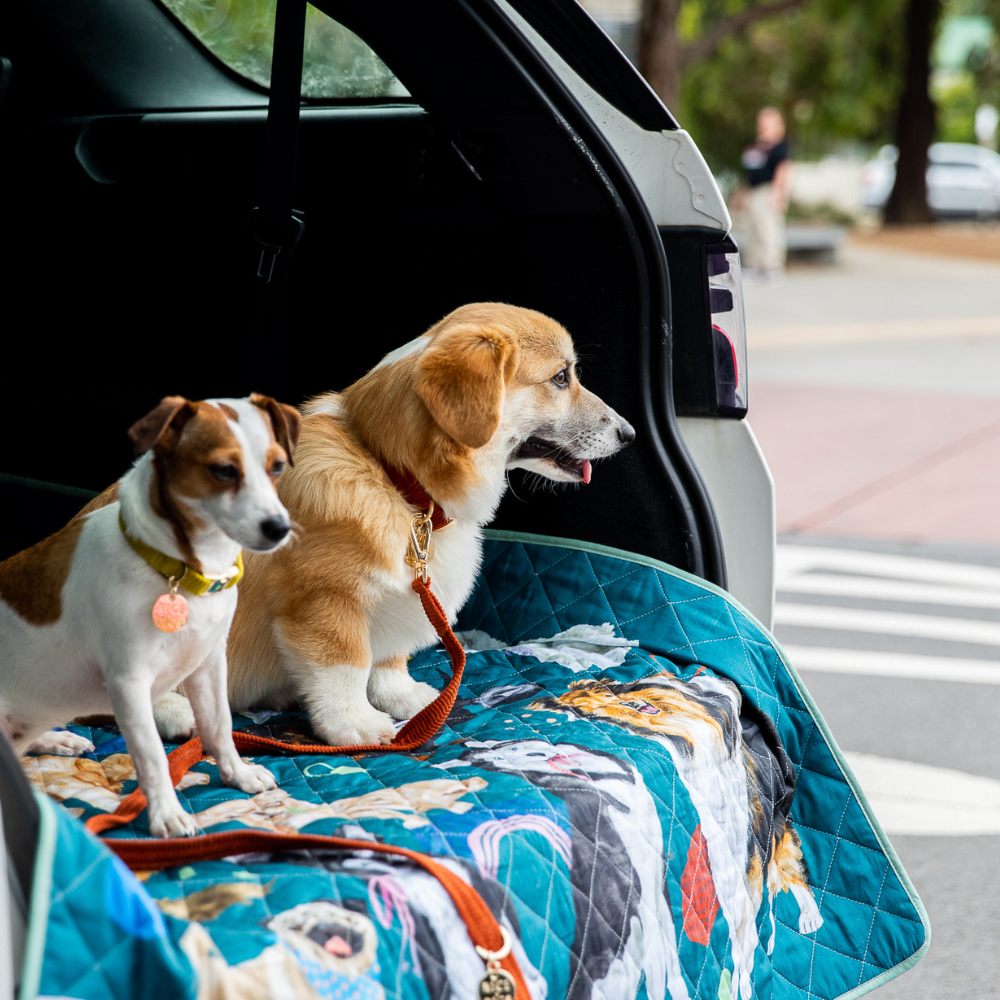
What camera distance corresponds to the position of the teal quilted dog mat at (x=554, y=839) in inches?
48.1

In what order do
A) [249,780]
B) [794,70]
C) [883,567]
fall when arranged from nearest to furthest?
[249,780] → [883,567] → [794,70]

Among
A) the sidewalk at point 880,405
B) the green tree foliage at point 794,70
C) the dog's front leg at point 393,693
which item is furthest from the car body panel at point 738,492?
the green tree foliage at point 794,70

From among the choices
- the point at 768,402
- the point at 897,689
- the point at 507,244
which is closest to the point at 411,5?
the point at 507,244

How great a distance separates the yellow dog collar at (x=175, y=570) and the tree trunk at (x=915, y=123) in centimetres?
1958

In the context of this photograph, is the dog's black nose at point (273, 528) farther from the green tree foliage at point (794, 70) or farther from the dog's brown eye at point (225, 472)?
the green tree foliage at point (794, 70)

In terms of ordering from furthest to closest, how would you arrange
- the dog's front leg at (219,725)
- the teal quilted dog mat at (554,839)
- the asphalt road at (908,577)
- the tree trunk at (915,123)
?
the tree trunk at (915,123) < the asphalt road at (908,577) < the dog's front leg at (219,725) < the teal quilted dog mat at (554,839)

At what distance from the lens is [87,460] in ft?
9.30

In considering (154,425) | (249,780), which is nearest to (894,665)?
(249,780)

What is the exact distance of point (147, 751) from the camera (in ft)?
4.66

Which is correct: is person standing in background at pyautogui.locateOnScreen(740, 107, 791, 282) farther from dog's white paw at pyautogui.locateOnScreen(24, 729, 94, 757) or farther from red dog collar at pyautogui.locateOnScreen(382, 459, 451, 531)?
dog's white paw at pyautogui.locateOnScreen(24, 729, 94, 757)

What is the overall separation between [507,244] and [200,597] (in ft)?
3.53

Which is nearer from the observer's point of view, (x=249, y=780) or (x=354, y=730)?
(x=249, y=780)

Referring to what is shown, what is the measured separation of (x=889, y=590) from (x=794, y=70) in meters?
16.5

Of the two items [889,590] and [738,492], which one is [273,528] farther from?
[889,590]
